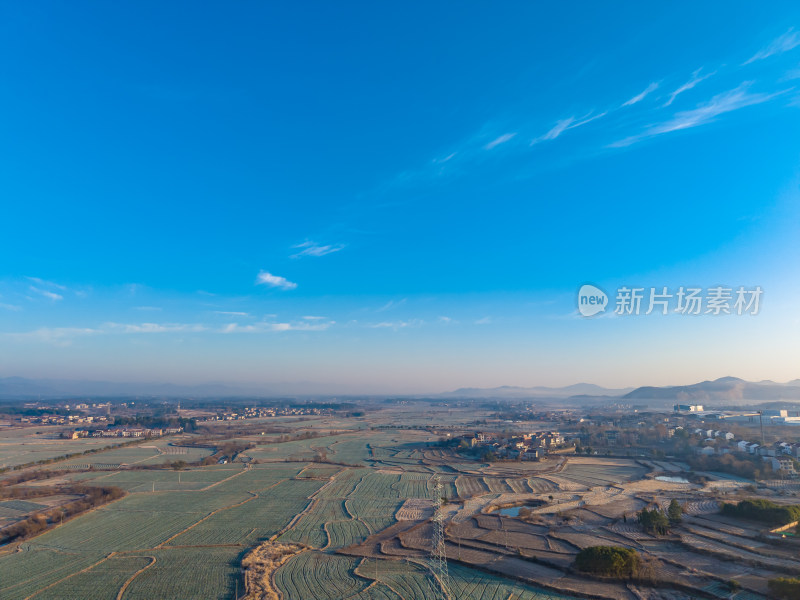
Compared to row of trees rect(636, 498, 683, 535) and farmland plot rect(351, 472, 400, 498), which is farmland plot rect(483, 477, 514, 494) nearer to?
farmland plot rect(351, 472, 400, 498)

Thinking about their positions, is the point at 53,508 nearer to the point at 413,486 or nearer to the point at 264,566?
the point at 264,566

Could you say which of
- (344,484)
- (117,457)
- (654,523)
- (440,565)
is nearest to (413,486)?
(344,484)

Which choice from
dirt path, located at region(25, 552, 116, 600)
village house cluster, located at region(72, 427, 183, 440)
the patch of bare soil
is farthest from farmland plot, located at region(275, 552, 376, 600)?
village house cluster, located at region(72, 427, 183, 440)

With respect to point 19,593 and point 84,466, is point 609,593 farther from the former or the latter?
point 84,466

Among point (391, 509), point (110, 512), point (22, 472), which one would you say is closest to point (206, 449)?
point (22, 472)

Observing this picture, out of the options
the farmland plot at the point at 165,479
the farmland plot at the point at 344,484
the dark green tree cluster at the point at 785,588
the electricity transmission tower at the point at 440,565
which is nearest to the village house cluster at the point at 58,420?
the farmland plot at the point at 165,479

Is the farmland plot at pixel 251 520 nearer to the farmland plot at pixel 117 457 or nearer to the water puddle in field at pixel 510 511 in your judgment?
the water puddle in field at pixel 510 511

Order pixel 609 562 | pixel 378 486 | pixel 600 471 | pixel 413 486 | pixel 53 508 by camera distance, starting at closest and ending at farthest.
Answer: pixel 609 562 < pixel 53 508 < pixel 413 486 < pixel 378 486 < pixel 600 471
